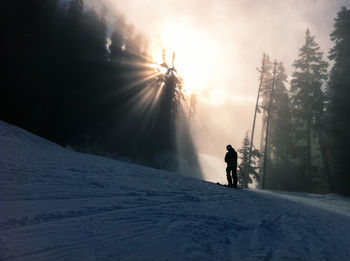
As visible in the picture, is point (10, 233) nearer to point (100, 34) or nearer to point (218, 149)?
point (100, 34)

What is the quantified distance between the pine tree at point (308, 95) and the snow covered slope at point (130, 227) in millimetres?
23029

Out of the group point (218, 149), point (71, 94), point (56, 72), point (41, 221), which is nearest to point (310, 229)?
point (41, 221)

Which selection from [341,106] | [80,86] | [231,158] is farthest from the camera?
[80,86]

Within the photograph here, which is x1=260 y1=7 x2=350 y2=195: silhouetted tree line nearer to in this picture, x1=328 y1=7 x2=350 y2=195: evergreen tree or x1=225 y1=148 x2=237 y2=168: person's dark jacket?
x1=328 y1=7 x2=350 y2=195: evergreen tree

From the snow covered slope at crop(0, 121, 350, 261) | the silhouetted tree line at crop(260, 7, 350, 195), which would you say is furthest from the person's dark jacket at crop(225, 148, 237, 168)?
the silhouetted tree line at crop(260, 7, 350, 195)

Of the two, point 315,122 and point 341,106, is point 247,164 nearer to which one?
point 315,122

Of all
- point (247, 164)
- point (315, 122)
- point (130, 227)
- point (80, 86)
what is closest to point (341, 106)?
point (315, 122)

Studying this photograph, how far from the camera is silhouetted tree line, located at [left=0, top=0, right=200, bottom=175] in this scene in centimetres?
2350

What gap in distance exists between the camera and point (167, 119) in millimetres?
35312

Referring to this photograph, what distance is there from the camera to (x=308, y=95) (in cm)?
2552

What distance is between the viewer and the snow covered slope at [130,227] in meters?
2.35

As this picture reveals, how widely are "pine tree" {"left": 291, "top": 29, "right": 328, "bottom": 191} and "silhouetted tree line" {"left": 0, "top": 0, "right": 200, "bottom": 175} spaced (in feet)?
59.6

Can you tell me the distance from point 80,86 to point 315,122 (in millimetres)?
30107

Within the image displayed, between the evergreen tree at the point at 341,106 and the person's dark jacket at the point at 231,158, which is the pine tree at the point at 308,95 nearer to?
the evergreen tree at the point at 341,106
